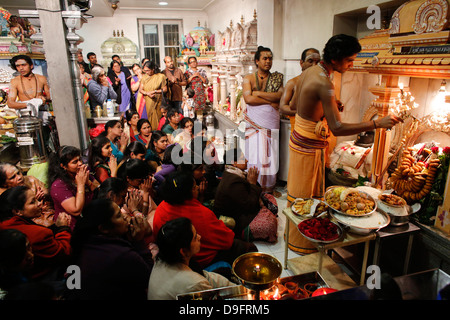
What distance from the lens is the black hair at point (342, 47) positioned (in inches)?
91.0

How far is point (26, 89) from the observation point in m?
4.70

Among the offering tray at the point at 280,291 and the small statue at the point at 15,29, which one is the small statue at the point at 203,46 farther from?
the offering tray at the point at 280,291

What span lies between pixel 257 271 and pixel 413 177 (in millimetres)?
1667

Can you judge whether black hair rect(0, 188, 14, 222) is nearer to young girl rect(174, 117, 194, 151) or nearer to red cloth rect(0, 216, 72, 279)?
red cloth rect(0, 216, 72, 279)

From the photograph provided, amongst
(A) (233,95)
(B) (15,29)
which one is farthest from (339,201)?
(B) (15,29)

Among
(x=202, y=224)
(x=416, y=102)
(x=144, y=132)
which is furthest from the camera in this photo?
(x=144, y=132)

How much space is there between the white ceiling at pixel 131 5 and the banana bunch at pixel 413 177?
8.49 m

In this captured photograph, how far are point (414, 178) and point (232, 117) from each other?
14.5ft

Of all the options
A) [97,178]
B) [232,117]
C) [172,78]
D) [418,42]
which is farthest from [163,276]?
[172,78]

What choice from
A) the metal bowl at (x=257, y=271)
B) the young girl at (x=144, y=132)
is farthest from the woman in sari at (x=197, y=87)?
the metal bowl at (x=257, y=271)

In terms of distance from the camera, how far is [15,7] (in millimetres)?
9750

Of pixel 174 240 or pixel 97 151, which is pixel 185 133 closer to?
pixel 97 151

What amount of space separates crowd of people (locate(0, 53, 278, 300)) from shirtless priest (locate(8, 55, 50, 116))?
51.3 inches
